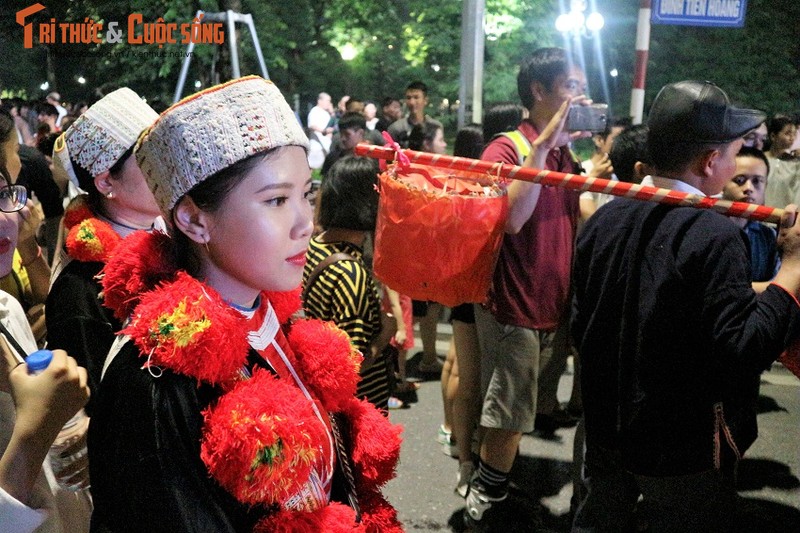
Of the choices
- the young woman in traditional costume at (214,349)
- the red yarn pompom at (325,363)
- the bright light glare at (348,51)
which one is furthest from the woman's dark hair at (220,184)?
the bright light glare at (348,51)

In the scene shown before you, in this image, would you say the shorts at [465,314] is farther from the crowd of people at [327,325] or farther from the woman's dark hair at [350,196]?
the woman's dark hair at [350,196]

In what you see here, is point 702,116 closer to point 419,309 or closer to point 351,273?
point 351,273

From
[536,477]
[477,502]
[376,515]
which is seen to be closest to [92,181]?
[376,515]

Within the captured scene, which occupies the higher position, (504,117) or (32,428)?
(504,117)

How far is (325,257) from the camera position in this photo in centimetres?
296

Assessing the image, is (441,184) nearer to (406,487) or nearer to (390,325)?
(390,325)

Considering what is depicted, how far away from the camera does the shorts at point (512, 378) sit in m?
3.21

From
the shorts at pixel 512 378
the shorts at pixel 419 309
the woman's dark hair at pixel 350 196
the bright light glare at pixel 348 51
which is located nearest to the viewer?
the woman's dark hair at pixel 350 196

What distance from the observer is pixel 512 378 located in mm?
3223

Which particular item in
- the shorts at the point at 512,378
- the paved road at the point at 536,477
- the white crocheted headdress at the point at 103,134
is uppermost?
the white crocheted headdress at the point at 103,134

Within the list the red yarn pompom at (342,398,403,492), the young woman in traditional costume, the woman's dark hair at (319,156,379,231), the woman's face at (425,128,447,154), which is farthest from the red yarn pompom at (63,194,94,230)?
the woman's face at (425,128,447,154)

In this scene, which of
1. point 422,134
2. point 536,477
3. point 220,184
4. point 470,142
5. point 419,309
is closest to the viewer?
point 220,184

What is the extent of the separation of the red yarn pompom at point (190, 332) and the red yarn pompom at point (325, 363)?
29cm

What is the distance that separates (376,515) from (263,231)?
76cm
